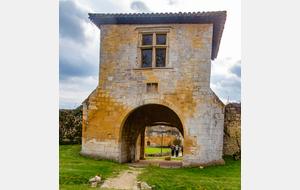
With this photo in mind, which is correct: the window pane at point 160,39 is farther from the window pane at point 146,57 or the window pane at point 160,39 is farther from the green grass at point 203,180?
the green grass at point 203,180

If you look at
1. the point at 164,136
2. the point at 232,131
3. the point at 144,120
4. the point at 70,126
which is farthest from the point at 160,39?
the point at 164,136

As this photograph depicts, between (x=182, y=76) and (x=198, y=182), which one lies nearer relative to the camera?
(x=198, y=182)

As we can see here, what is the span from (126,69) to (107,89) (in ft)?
4.49

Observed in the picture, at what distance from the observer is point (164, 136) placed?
28.1 meters

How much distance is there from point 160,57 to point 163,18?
71.6 inches

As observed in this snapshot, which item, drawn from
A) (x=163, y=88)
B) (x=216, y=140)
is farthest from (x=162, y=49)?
(x=216, y=140)

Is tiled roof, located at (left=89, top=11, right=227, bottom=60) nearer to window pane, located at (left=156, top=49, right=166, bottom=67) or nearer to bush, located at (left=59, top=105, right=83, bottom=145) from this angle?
window pane, located at (left=156, top=49, right=166, bottom=67)

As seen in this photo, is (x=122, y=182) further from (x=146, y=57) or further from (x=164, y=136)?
Answer: (x=164, y=136)

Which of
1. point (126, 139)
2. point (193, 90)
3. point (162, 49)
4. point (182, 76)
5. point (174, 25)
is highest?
point (174, 25)

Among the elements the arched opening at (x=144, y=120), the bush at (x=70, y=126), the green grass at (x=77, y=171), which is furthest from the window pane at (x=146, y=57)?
the bush at (x=70, y=126)

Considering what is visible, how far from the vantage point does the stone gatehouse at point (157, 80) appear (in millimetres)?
8759

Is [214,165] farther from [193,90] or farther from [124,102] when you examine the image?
[124,102]

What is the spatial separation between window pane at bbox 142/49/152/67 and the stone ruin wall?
64.6 ft

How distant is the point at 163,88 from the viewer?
913 centimetres
